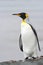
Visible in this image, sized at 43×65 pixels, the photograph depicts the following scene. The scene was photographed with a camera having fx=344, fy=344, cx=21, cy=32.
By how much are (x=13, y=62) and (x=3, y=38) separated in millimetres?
1791

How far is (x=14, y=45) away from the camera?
416cm

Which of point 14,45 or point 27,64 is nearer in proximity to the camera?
point 27,64

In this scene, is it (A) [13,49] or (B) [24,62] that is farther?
(A) [13,49]

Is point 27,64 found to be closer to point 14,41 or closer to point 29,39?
point 29,39

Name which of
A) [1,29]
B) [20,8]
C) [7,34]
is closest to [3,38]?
[7,34]

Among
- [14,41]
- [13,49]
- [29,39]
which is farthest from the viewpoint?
[14,41]

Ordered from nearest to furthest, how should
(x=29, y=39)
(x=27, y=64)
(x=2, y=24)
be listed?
(x=27, y=64) → (x=29, y=39) → (x=2, y=24)

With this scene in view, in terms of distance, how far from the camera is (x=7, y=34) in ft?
15.5

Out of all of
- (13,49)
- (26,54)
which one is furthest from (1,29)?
(26,54)

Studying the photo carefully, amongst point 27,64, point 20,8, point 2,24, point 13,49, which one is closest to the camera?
point 27,64

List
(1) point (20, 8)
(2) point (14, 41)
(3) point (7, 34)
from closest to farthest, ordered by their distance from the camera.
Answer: (2) point (14, 41), (3) point (7, 34), (1) point (20, 8)

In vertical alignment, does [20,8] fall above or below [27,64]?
above

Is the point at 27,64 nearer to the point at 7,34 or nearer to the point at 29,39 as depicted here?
the point at 29,39

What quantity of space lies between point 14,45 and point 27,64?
4.97 ft
